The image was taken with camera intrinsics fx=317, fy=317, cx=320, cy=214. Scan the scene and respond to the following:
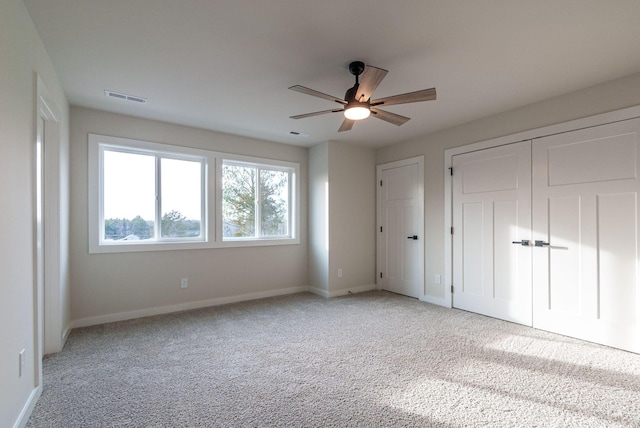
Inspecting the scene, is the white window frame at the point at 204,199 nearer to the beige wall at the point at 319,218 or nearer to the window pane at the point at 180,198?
the window pane at the point at 180,198

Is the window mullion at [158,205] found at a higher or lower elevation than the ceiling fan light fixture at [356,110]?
lower

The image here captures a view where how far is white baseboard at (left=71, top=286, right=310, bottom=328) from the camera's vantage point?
3.59 metres

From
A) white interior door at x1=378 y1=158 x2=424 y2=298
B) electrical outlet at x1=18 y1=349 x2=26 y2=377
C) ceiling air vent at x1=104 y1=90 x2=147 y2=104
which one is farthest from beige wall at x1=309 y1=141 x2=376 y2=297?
electrical outlet at x1=18 y1=349 x2=26 y2=377

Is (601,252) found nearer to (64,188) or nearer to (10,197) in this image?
(10,197)

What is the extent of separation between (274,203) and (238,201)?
63 centimetres

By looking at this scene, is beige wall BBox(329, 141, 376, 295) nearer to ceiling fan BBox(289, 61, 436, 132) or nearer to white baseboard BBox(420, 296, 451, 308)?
white baseboard BBox(420, 296, 451, 308)

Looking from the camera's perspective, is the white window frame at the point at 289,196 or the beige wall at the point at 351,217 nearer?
the white window frame at the point at 289,196

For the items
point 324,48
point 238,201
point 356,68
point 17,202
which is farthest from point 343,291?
point 17,202

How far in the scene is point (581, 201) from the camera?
3.14m

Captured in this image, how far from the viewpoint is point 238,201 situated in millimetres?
4777

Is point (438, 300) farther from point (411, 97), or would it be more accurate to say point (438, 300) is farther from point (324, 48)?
point (324, 48)

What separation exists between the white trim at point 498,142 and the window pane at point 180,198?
11.2 ft

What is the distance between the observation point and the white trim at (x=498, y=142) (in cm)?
294

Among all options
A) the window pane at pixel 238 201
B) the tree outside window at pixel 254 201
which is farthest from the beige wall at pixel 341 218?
the window pane at pixel 238 201
